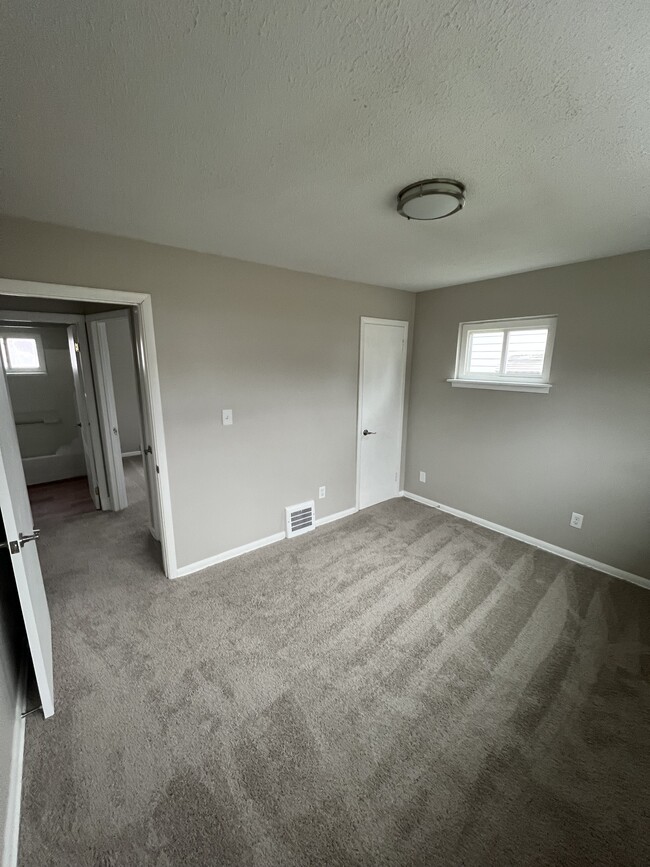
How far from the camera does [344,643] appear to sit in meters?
2.01

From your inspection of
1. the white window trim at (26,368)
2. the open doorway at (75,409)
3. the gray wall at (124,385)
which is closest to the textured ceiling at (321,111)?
the open doorway at (75,409)

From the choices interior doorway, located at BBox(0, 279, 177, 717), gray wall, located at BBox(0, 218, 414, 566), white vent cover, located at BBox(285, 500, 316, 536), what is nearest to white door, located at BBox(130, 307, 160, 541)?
interior doorway, located at BBox(0, 279, 177, 717)

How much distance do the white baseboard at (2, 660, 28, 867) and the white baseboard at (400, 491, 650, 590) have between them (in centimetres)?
354

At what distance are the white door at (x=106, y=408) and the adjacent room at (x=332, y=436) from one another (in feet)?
0.10

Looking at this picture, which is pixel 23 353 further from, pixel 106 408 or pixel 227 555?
pixel 227 555

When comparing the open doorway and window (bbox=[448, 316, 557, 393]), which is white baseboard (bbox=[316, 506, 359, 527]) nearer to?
the open doorway

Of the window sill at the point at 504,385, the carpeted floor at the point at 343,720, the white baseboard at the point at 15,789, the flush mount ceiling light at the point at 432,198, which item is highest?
the flush mount ceiling light at the point at 432,198

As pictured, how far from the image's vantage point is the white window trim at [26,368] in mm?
4543

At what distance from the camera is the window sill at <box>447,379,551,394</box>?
2.88 meters

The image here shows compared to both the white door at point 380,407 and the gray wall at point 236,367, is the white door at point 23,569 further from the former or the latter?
the white door at point 380,407

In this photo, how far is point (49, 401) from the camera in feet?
16.4

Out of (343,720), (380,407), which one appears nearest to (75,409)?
(380,407)

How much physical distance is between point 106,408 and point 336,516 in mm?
2755

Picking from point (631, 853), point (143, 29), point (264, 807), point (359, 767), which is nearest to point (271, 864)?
point (264, 807)
